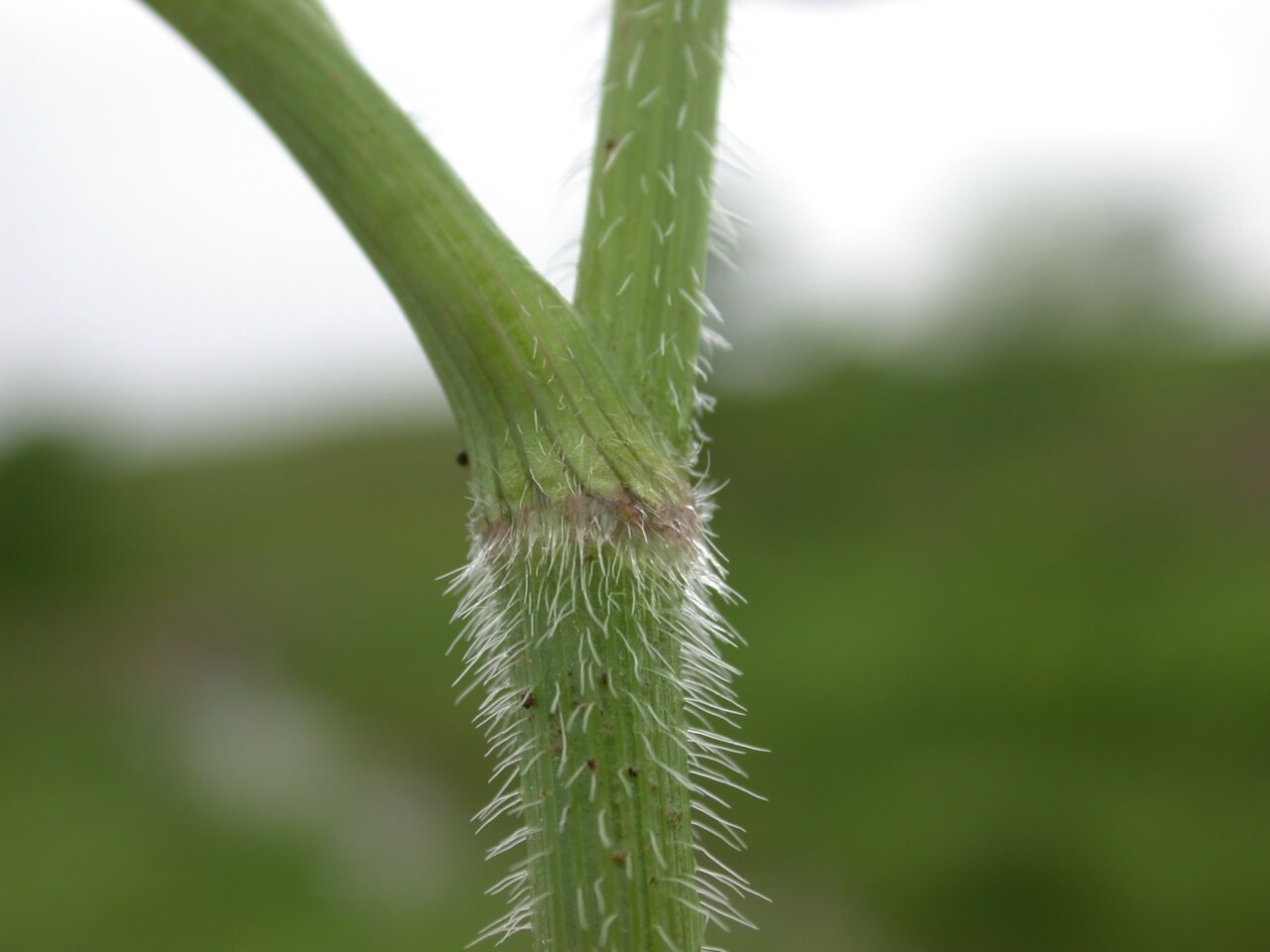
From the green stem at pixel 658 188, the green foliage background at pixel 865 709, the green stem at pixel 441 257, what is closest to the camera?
the green stem at pixel 441 257

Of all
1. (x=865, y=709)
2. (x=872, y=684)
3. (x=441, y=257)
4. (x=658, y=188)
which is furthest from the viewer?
(x=872, y=684)

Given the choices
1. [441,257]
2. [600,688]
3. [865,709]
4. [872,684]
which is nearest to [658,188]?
[441,257]

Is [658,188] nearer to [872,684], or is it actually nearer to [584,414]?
[584,414]

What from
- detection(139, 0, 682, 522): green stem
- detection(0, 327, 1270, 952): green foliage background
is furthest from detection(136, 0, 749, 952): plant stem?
detection(0, 327, 1270, 952): green foliage background

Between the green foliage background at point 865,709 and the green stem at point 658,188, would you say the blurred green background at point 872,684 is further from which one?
the green stem at point 658,188

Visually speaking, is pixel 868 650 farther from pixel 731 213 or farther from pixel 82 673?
pixel 82 673

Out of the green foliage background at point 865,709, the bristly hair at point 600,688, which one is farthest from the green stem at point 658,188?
the green foliage background at point 865,709
